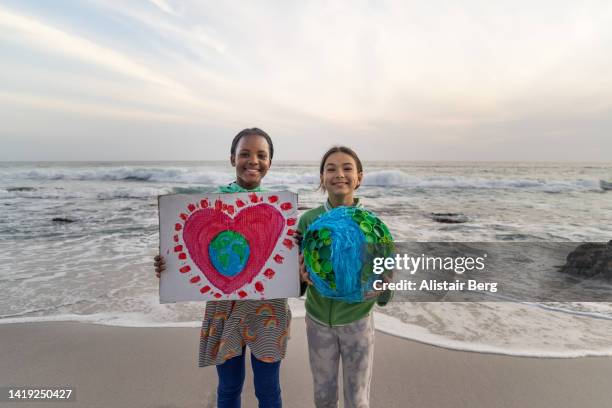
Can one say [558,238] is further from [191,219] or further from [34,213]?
[34,213]

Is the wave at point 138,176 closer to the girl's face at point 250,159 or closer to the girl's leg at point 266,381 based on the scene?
the girl's face at point 250,159

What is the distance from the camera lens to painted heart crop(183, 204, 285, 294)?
177cm

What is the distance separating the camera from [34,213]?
1161 cm

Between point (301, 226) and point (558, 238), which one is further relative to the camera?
point (558, 238)

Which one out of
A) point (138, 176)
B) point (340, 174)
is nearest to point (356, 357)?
point (340, 174)

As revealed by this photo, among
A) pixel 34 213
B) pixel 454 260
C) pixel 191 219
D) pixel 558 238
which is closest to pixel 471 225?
pixel 558 238

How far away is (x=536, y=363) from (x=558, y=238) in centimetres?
692

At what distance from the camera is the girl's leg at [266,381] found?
1976 mm

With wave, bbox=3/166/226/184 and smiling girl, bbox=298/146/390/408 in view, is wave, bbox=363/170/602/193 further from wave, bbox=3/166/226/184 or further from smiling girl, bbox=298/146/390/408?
smiling girl, bbox=298/146/390/408

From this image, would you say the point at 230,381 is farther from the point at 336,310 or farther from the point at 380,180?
the point at 380,180

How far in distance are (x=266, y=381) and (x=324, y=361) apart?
0.37 meters

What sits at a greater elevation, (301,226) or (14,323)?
(301,226)

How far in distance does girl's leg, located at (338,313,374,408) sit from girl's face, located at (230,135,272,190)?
1.05 m

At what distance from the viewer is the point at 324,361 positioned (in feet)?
6.44
